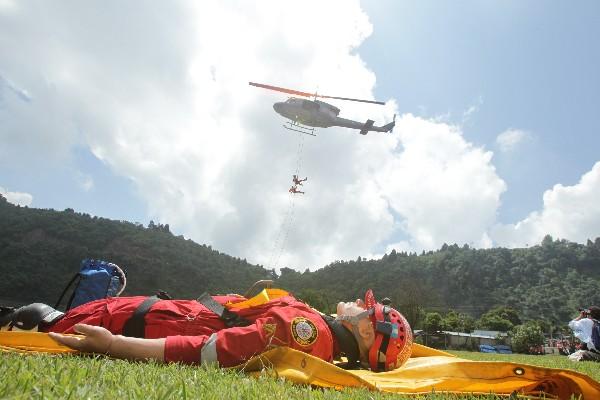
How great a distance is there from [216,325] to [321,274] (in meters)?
142

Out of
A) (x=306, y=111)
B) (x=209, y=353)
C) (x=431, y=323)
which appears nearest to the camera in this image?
(x=209, y=353)

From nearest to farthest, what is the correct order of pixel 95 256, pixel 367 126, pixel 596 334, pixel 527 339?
pixel 596 334
pixel 367 126
pixel 527 339
pixel 95 256

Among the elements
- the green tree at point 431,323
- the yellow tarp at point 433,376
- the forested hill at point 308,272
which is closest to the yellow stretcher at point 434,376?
the yellow tarp at point 433,376

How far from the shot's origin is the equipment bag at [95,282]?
6.55 m

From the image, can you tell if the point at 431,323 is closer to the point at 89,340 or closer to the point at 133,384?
the point at 89,340

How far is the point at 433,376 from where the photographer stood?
3.52 meters

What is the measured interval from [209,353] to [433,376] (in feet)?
6.24

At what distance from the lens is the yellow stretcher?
2.98 metres

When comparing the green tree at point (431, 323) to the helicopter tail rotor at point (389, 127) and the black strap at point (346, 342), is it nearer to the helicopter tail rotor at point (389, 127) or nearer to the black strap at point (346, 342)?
the helicopter tail rotor at point (389, 127)

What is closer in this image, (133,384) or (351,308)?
(133,384)

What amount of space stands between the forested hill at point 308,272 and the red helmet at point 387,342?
54.6m

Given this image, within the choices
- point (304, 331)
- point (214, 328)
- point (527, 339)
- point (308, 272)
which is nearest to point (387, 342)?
point (304, 331)

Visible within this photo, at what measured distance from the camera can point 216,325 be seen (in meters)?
4.16

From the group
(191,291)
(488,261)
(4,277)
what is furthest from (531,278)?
(4,277)
